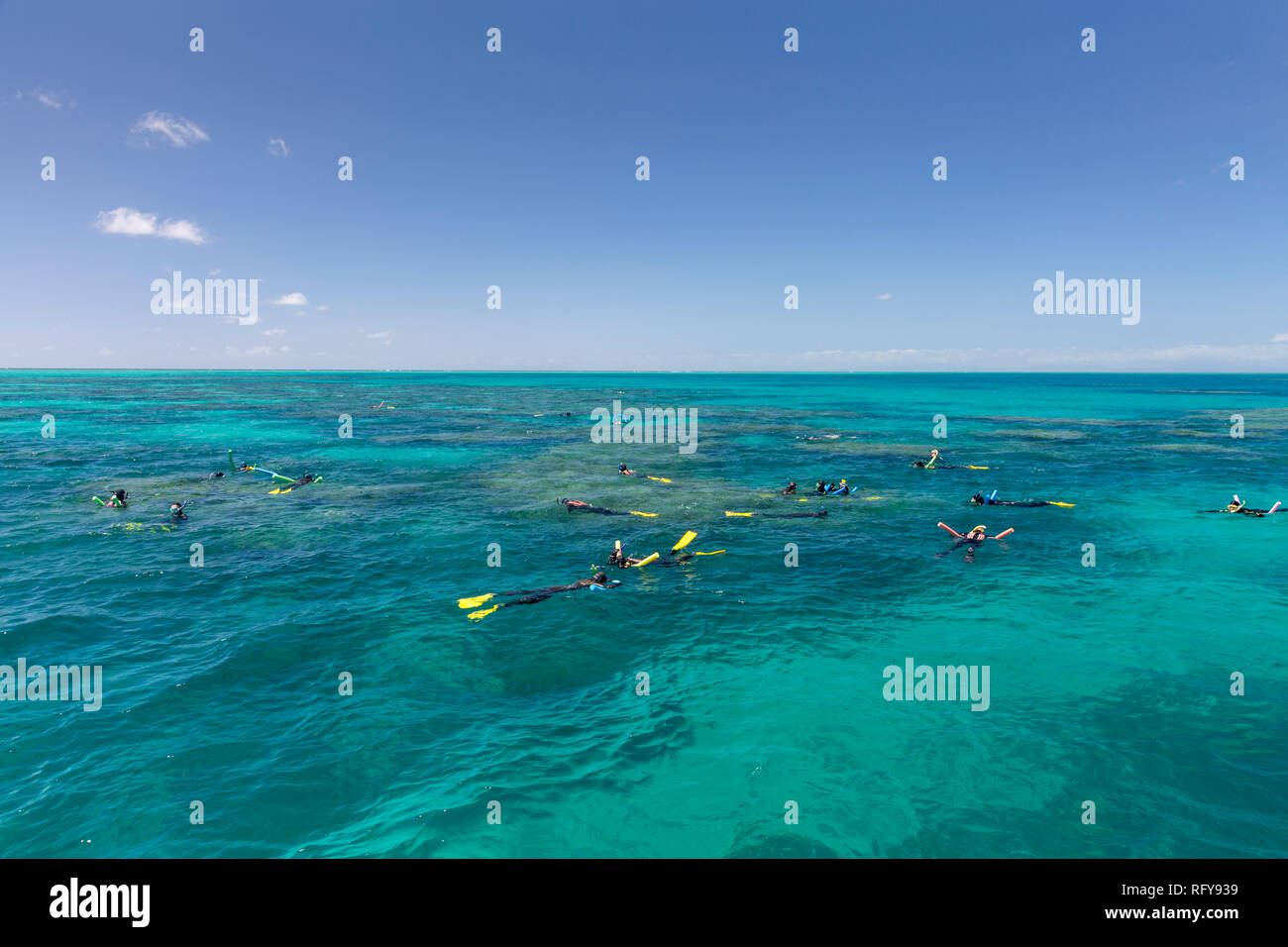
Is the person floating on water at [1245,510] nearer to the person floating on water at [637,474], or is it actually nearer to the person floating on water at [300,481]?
the person floating on water at [637,474]

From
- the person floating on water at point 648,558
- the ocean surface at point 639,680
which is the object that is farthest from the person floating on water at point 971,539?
the person floating on water at point 648,558

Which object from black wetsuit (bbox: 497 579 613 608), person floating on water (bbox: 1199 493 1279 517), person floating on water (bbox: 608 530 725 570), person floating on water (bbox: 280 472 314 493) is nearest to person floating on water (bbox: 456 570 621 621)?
black wetsuit (bbox: 497 579 613 608)

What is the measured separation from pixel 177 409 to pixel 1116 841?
17765 centimetres

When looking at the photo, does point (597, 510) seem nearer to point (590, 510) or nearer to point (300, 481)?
point (590, 510)

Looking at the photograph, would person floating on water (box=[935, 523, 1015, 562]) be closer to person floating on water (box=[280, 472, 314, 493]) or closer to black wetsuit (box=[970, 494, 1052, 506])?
black wetsuit (box=[970, 494, 1052, 506])

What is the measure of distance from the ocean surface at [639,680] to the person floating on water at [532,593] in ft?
1.86

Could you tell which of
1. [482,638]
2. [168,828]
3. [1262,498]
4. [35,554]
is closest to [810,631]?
[482,638]

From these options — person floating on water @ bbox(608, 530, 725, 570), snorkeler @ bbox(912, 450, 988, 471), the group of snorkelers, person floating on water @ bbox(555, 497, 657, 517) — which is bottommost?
person floating on water @ bbox(608, 530, 725, 570)

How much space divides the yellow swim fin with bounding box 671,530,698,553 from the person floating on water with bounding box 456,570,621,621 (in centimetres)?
623

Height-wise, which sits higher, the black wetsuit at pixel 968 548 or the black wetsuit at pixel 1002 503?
the black wetsuit at pixel 1002 503

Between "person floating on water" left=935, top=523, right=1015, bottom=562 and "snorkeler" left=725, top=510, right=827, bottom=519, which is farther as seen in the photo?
"snorkeler" left=725, top=510, right=827, bottom=519

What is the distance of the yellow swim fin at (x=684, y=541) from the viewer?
34844 millimetres

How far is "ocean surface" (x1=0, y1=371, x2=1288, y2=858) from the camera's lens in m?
14.3
